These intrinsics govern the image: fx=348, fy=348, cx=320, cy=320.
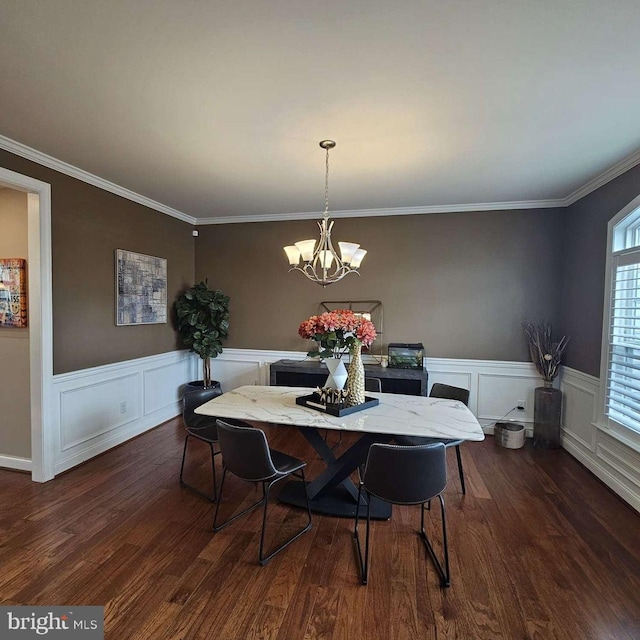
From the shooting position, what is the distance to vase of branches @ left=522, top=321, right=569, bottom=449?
3.73 meters

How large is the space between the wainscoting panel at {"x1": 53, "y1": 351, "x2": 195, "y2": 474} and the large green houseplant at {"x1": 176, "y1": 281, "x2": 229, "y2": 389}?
1.19ft

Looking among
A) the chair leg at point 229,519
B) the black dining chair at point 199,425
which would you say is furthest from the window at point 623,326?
the black dining chair at point 199,425

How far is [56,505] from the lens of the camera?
2.57 metres

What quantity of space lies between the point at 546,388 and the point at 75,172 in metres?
5.14

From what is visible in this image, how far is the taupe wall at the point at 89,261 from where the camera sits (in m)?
3.00

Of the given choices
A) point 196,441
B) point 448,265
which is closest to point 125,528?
point 196,441

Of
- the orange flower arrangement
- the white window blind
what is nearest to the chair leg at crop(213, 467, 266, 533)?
the orange flower arrangement

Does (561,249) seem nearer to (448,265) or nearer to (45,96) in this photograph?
(448,265)

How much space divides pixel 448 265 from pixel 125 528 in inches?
158

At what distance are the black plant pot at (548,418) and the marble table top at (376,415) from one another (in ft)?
5.83

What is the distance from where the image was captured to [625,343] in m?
2.87

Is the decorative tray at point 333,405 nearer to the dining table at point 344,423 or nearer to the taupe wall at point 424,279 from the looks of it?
the dining table at point 344,423

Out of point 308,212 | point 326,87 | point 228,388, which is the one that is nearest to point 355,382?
point 326,87

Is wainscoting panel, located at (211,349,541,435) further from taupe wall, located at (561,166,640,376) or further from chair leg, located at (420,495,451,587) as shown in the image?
chair leg, located at (420,495,451,587)
